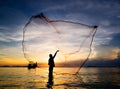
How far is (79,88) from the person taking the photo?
2336 centimetres

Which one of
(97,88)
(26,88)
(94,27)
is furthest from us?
(97,88)

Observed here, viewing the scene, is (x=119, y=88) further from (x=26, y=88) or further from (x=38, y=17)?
(x=38, y=17)

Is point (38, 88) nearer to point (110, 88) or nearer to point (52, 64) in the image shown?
point (52, 64)

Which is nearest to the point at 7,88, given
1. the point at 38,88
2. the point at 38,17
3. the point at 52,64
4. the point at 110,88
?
the point at 38,88

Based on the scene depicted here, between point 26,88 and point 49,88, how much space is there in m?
2.54

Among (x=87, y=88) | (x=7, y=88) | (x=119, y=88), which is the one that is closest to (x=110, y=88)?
(x=119, y=88)

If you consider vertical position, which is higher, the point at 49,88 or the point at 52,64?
the point at 52,64

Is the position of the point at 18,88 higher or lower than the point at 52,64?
lower

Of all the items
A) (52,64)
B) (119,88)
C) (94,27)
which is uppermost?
(94,27)

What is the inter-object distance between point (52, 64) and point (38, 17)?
7.97 meters

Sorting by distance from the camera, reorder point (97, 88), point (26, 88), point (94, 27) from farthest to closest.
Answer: point (97, 88) < point (26, 88) < point (94, 27)

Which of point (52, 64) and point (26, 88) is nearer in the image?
point (26, 88)

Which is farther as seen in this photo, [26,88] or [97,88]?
[97,88]

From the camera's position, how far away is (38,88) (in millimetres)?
22562
